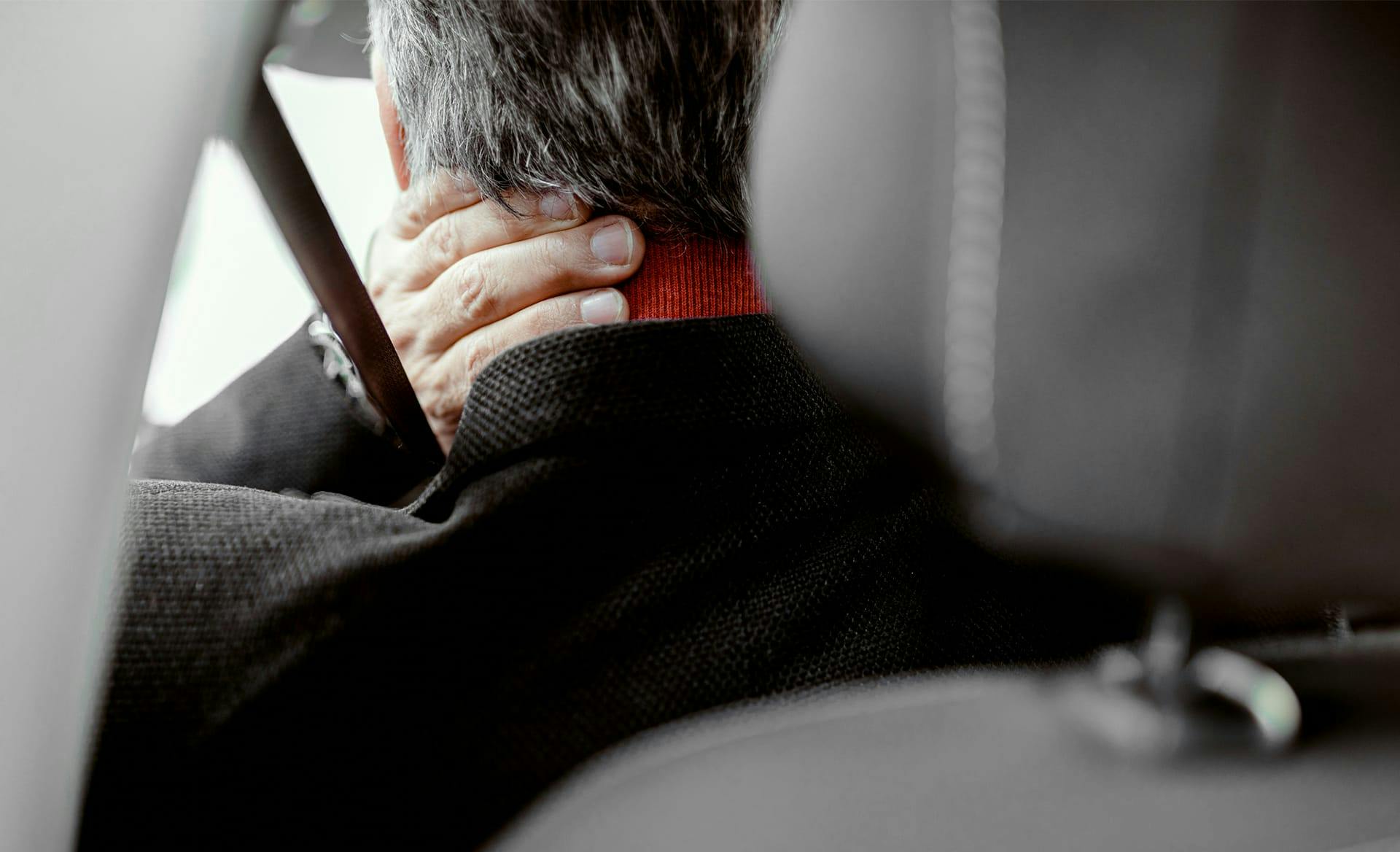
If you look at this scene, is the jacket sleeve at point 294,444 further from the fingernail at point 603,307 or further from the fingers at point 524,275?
the fingernail at point 603,307

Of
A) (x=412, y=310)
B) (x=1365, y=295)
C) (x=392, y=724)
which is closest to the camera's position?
(x=1365, y=295)

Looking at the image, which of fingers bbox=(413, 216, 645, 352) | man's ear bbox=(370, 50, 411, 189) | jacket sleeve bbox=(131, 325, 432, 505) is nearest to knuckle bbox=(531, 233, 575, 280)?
fingers bbox=(413, 216, 645, 352)

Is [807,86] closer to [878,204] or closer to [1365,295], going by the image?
[878,204]

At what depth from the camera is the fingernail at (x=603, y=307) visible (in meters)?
0.60

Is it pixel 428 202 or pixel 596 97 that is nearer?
pixel 596 97

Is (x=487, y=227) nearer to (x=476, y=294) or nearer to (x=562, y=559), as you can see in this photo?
(x=476, y=294)

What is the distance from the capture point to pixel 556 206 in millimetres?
594

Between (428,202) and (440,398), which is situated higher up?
(428,202)

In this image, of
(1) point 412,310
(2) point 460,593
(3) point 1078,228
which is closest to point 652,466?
(2) point 460,593

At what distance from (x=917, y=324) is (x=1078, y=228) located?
2.1 inches

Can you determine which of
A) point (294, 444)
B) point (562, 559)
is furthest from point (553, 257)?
point (294, 444)

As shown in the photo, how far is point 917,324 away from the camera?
0.93 feet

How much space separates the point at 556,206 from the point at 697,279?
0.11 meters

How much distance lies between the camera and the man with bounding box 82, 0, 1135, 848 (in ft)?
1.23
